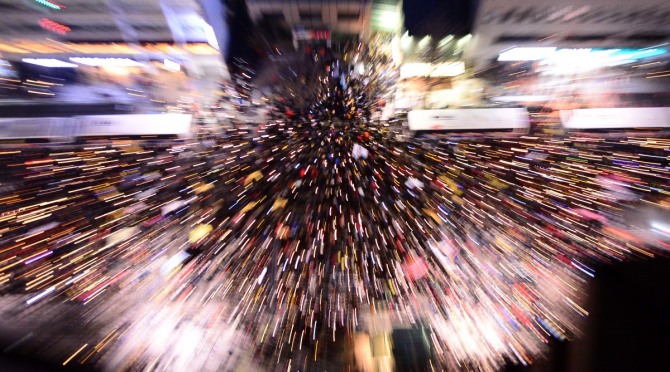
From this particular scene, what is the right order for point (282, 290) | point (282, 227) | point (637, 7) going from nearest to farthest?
1. point (282, 290)
2. point (282, 227)
3. point (637, 7)

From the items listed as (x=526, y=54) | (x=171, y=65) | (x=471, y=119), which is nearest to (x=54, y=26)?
(x=171, y=65)

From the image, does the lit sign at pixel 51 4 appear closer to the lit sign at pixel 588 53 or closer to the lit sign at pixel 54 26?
the lit sign at pixel 54 26

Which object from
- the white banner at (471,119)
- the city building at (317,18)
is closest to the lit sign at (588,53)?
the white banner at (471,119)

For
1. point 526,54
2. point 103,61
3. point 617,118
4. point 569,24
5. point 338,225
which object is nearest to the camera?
point 338,225

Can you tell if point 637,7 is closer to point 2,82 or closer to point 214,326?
point 214,326

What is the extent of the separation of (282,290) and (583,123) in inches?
110

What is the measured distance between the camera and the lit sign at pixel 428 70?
269 centimetres

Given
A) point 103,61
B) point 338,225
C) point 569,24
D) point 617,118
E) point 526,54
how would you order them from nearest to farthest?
point 338,225 → point 617,118 → point 569,24 → point 526,54 → point 103,61

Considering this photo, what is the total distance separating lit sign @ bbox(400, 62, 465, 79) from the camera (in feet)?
8.82

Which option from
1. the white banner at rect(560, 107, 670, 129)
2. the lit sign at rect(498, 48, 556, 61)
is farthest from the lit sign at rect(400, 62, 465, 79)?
the white banner at rect(560, 107, 670, 129)

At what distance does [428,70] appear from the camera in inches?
106

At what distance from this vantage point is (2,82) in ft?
8.98

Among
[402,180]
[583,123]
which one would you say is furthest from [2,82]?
[583,123]

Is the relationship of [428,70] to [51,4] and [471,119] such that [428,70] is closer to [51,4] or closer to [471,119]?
[471,119]
